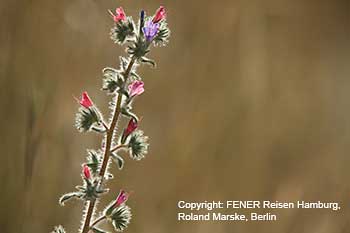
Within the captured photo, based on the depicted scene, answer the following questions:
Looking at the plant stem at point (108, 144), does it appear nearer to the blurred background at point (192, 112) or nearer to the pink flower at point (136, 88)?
the pink flower at point (136, 88)

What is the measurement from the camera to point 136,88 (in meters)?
0.49

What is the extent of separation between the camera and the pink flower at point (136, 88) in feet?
1.58

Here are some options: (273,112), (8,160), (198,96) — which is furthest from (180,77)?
(8,160)

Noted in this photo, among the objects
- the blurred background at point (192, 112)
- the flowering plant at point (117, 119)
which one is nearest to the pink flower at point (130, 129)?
the flowering plant at point (117, 119)

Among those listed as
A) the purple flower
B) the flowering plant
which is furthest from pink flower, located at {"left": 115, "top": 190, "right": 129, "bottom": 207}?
the purple flower

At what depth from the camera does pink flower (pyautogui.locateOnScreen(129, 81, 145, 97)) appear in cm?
48

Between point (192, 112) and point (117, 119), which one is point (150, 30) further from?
point (192, 112)

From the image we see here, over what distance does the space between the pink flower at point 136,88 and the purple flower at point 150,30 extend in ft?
0.11

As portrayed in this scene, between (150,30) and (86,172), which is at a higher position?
(150,30)

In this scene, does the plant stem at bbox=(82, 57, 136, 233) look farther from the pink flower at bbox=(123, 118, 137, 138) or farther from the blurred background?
the blurred background

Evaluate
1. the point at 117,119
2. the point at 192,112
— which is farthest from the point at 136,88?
the point at 192,112

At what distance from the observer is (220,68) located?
932mm

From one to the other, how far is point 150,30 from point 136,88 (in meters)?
0.05

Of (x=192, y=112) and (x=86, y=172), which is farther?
(x=192, y=112)
